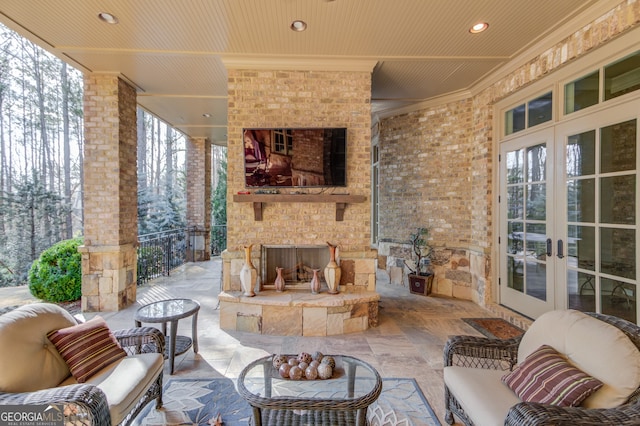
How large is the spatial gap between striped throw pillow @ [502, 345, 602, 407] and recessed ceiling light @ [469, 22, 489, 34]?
9.60 ft

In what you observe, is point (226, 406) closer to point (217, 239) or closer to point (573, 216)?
point (573, 216)

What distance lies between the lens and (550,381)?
148cm

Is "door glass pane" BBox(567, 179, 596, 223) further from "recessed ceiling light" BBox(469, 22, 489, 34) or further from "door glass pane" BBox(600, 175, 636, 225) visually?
"recessed ceiling light" BBox(469, 22, 489, 34)

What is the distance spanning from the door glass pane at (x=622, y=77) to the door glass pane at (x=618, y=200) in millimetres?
747

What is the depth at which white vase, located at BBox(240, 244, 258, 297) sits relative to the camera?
11.2ft

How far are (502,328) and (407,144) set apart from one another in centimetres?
326

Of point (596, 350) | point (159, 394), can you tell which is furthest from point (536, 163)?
point (159, 394)

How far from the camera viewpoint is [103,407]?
A: 1414 mm

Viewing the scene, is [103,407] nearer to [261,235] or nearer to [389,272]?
[261,235]

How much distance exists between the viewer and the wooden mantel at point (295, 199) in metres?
3.52

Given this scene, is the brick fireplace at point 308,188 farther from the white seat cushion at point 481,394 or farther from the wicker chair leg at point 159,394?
the white seat cushion at point 481,394

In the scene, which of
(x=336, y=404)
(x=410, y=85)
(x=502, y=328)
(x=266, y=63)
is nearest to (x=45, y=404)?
(x=336, y=404)

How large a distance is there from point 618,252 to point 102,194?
19.1 feet

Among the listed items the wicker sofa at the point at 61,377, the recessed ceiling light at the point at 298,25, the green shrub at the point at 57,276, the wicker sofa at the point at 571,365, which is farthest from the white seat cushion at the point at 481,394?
the green shrub at the point at 57,276
